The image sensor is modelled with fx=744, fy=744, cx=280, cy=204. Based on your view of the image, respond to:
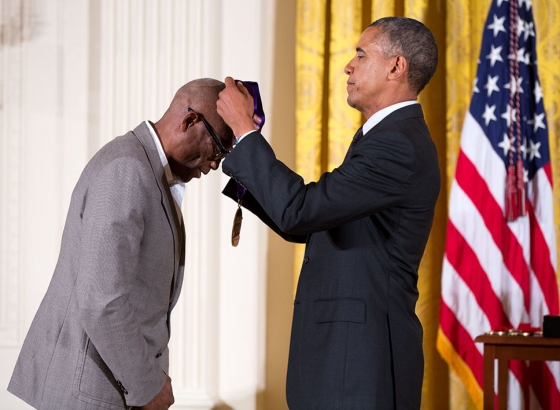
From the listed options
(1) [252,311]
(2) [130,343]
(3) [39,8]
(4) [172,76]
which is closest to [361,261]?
(2) [130,343]

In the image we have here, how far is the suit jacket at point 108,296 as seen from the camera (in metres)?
1.73

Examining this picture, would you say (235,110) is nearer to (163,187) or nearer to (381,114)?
(163,187)

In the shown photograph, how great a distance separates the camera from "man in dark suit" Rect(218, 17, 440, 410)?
1.92 meters

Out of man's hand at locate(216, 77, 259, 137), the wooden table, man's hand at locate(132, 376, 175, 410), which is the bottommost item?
the wooden table

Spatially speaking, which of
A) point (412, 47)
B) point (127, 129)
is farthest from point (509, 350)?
point (127, 129)

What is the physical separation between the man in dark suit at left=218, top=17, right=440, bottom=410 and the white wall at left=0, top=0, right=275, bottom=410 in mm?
1823

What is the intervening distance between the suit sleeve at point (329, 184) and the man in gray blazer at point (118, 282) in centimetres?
18

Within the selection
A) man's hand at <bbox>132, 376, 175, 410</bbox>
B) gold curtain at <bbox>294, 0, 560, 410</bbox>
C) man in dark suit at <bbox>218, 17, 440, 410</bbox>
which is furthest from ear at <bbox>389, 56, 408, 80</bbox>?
gold curtain at <bbox>294, 0, 560, 410</bbox>

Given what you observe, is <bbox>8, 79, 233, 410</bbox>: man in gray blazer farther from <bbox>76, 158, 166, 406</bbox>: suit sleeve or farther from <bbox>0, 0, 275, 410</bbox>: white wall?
<bbox>0, 0, 275, 410</bbox>: white wall

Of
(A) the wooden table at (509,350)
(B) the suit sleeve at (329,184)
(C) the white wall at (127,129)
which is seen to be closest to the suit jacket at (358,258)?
(B) the suit sleeve at (329,184)

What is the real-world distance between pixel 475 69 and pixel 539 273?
1.12 m

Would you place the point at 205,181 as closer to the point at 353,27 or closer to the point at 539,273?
the point at 353,27

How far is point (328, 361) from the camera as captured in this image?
1.98 meters

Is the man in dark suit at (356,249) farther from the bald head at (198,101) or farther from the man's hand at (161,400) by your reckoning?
the man's hand at (161,400)
